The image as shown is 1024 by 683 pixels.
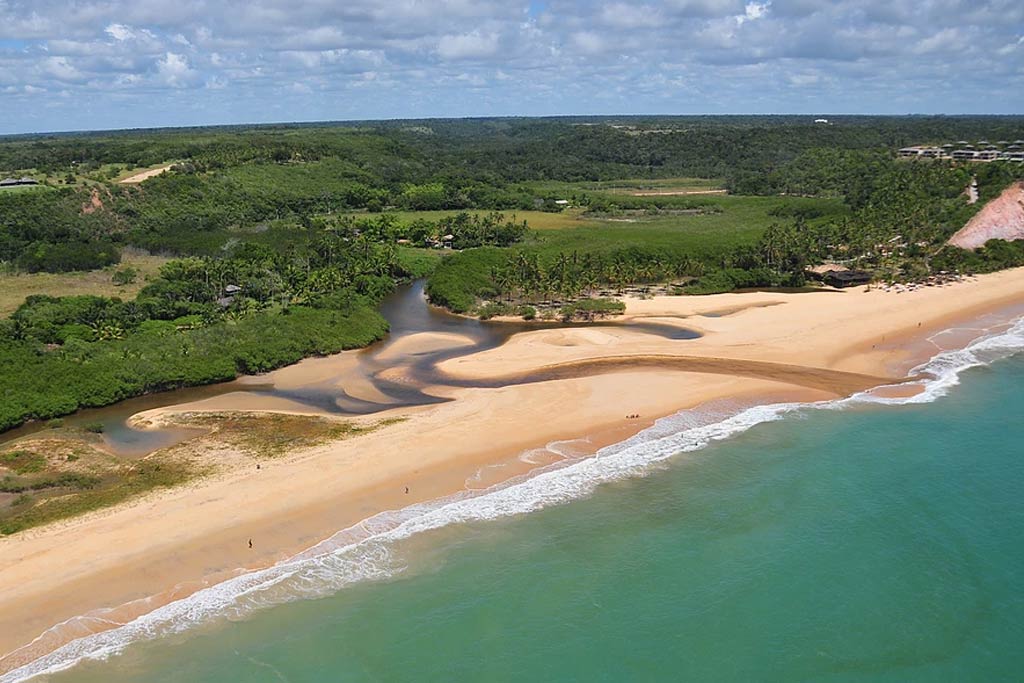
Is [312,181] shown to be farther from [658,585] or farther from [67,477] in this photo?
[658,585]

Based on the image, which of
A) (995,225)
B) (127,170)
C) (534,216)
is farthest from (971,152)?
(127,170)

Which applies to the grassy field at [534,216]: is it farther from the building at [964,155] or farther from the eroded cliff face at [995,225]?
the building at [964,155]

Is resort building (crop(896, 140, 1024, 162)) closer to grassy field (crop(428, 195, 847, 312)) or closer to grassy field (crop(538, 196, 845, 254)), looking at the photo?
grassy field (crop(428, 195, 847, 312))

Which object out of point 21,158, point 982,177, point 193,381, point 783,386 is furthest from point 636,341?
point 21,158

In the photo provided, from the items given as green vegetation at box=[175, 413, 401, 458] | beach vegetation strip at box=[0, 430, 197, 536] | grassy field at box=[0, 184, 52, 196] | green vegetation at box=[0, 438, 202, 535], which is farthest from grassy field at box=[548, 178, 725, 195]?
green vegetation at box=[0, 438, 202, 535]

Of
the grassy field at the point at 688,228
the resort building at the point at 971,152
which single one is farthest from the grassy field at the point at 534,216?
the resort building at the point at 971,152

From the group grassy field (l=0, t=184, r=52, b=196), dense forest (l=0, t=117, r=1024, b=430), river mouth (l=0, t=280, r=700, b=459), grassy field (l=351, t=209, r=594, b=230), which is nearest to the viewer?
river mouth (l=0, t=280, r=700, b=459)

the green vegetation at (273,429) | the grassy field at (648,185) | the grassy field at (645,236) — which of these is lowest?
the green vegetation at (273,429)
